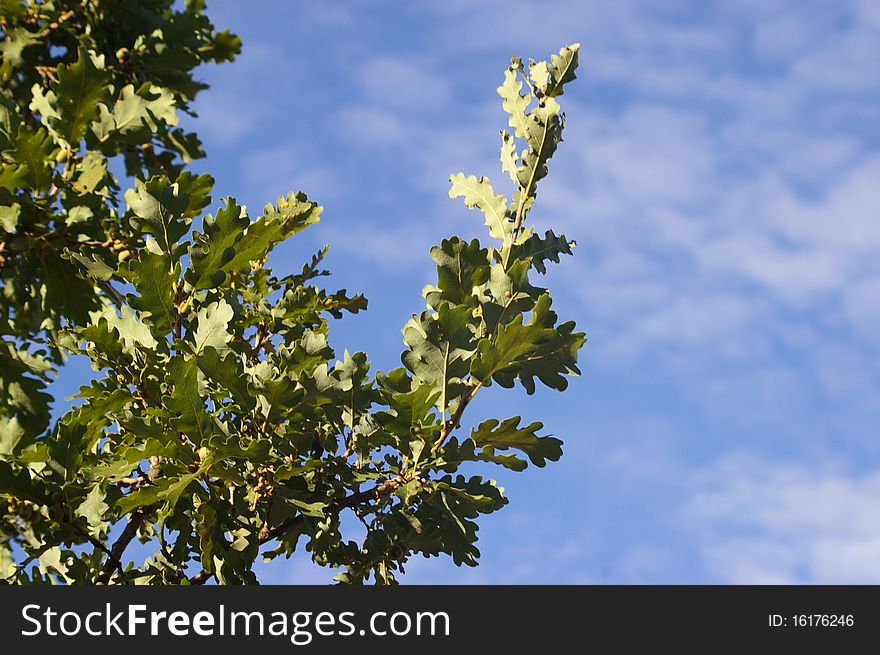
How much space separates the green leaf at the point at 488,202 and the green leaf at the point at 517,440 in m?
0.85

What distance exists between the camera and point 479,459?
148 inches

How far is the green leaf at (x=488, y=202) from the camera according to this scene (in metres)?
4.04

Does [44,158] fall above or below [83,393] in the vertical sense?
above

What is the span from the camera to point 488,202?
13.4 feet

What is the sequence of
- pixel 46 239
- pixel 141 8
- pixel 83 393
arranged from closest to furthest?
pixel 83 393 < pixel 46 239 < pixel 141 8

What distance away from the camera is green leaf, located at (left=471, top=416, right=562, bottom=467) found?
12.4 feet

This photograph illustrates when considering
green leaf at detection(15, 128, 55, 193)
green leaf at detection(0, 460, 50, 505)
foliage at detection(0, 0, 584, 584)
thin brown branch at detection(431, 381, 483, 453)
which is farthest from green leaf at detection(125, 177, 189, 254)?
thin brown branch at detection(431, 381, 483, 453)

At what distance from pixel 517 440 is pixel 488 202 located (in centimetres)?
111

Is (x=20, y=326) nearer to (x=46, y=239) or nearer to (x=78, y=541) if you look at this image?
(x=46, y=239)

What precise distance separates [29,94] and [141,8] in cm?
135

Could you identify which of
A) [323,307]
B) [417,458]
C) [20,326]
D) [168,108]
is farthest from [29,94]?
[417,458]

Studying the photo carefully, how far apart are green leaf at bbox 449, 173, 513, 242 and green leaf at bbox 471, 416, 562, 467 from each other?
85 cm

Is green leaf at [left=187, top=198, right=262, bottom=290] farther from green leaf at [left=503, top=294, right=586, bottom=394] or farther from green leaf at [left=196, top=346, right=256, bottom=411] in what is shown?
green leaf at [left=503, top=294, right=586, bottom=394]

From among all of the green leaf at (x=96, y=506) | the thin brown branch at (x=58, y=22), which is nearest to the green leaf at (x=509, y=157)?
the green leaf at (x=96, y=506)
